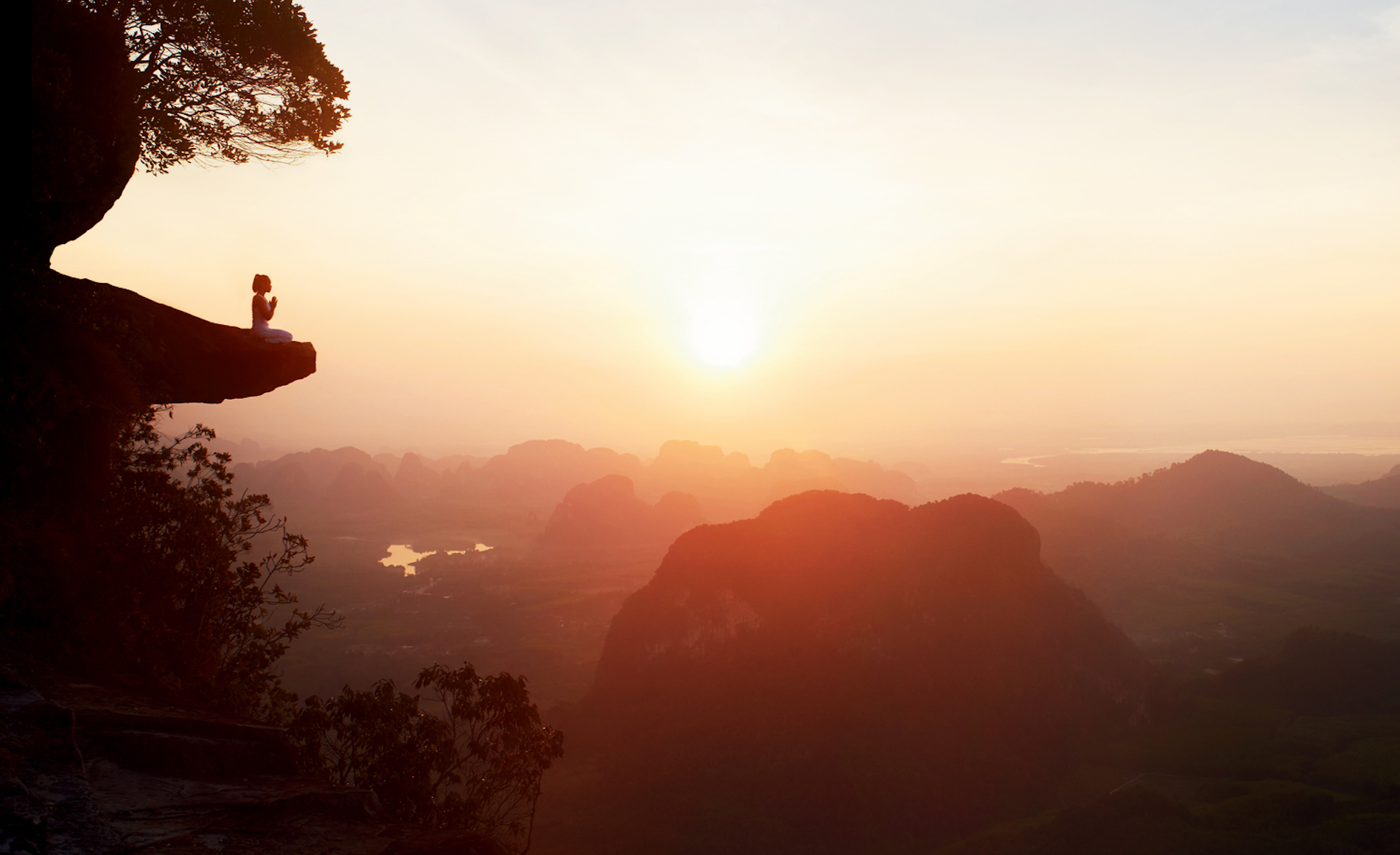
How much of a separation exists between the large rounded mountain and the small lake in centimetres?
8747

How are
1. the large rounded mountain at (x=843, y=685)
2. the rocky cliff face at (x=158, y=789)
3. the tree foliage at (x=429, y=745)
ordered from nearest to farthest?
1. the rocky cliff face at (x=158, y=789)
2. the tree foliage at (x=429, y=745)
3. the large rounded mountain at (x=843, y=685)

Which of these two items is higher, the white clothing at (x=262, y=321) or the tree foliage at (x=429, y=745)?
the white clothing at (x=262, y=321)

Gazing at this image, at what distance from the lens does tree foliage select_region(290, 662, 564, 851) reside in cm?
1917

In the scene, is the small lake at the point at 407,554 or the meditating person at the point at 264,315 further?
the small lake at the point at 407,554

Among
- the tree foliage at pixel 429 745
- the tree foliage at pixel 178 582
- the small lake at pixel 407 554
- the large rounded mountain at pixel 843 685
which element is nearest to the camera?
the tree foliage at pixel 178 582

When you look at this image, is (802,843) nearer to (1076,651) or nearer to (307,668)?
(1076,651)

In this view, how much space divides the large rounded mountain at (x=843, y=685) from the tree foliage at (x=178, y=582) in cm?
2937

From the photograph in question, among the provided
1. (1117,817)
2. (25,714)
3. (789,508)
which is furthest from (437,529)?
(25,714)

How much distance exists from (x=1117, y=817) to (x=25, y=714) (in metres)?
50.4

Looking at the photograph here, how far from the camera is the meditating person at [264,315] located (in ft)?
63.5

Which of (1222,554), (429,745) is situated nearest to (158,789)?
(429,745)

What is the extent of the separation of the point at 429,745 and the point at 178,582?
8.16m

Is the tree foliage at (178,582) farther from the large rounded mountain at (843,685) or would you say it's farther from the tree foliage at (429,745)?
the large rounded mountain at (843,685)

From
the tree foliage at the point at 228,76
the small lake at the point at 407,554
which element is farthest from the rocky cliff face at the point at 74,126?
the small lake at the point at 407,554
